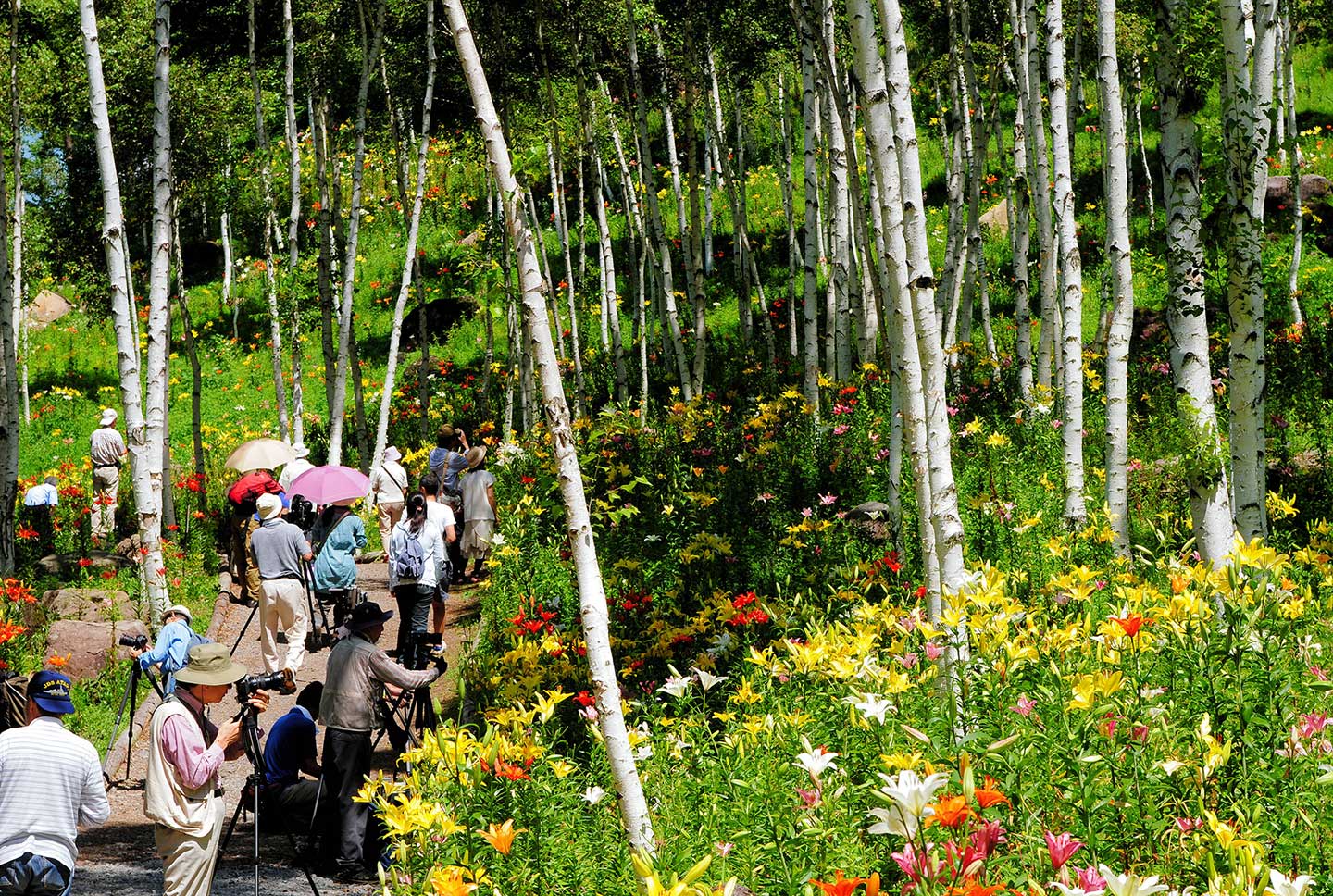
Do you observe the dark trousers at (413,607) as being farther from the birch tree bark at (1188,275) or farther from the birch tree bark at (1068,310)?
the birch tree bark at (1188,275)

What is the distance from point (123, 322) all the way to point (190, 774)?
536 centimetres

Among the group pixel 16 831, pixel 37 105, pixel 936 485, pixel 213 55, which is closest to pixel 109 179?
pixel 16 831

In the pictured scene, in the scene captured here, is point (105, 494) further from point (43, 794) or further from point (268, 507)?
point (43, 794)

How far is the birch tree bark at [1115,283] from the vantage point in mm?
7359

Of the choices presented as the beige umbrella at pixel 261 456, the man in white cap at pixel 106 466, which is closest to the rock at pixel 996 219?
the beige umbrella at pixel 261 456

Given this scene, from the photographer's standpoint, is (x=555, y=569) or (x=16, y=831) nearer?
(x=16, y=831)

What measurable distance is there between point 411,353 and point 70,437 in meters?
7.84

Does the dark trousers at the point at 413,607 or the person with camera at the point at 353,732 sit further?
the dark trousers at the point at 413,607

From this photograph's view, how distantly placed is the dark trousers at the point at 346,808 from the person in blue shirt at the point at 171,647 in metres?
1.85

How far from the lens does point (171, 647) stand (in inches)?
285

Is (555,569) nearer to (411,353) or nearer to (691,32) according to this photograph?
(691,32)

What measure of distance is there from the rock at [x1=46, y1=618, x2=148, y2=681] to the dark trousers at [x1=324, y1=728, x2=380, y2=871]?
509cm

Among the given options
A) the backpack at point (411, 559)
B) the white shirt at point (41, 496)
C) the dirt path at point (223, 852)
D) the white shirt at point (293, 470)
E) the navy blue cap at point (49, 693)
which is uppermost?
the navy blue cap at point (49, 693)

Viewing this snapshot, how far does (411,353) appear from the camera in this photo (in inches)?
1080
